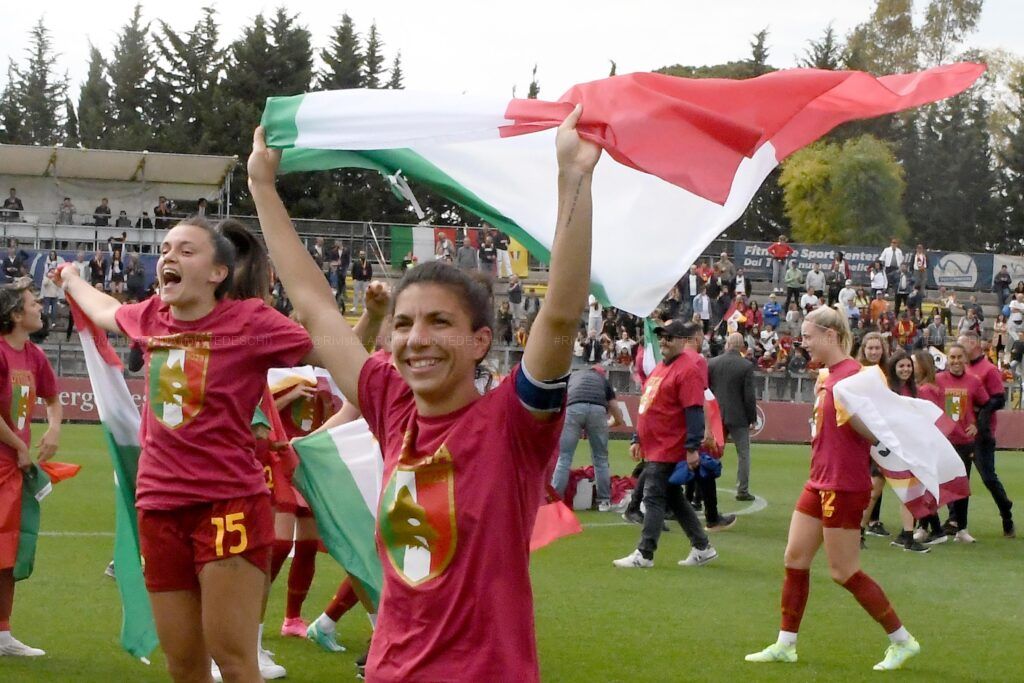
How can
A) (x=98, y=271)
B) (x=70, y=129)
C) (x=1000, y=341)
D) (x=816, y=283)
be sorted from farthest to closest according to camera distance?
(x=70, y=129) < (x=816, y=283) < (x=1000, y=341) < (x=98, y=271)

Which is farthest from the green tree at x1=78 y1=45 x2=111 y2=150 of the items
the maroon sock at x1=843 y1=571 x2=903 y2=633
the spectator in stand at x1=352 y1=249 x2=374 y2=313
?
the maroon sock at x1=843 y1=571 x2=903 y2=633

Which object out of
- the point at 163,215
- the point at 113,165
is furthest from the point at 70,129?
the point at 163,215

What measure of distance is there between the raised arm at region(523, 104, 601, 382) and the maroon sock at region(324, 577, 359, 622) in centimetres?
478

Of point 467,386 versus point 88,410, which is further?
point 88,410

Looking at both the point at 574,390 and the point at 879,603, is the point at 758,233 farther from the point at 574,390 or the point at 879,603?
the point at 879,603

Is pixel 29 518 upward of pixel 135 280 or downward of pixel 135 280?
downward

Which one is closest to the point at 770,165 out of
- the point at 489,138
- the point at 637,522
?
the point at 489,138

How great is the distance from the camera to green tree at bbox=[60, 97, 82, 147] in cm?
7744

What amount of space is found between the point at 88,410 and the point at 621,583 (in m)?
18.3

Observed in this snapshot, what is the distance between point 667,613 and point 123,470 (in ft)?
14.9

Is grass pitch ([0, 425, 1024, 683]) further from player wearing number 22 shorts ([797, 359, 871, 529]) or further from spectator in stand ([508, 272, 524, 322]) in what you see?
spectator in stand ([508, 272, 524, 322])

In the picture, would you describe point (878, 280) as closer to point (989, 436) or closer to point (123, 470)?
point (989, 436)

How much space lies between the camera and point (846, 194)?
63188 mm

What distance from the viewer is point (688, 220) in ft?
13.6
